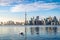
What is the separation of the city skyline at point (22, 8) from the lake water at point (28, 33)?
0.62 feet

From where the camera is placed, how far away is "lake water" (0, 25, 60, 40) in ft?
10.6

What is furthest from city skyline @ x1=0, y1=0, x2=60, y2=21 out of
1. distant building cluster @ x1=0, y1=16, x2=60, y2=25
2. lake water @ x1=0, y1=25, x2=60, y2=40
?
lake water @ x1=0, y1=25, x2=60, y2=40

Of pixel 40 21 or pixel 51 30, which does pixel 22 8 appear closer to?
pixel 40 21

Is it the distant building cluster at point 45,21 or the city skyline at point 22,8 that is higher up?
the city skyline at point 22,8

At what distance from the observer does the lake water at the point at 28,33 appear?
3219 mm

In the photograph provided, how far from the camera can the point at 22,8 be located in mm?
3180

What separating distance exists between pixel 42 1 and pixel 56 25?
1.66ft

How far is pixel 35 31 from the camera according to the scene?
342cm

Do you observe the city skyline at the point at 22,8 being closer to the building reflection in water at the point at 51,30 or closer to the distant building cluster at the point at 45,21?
the distant building cluster at the point at 45,21

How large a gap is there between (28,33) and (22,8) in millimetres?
482

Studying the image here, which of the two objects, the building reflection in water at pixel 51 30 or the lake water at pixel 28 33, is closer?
the lake water at pixel 28 33

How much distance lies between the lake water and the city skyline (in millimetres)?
188

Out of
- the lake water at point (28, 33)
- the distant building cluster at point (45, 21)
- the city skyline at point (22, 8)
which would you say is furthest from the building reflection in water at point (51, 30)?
the city skyline at point (22, 8)

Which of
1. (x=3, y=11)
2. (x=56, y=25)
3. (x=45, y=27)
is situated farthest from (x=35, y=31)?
(x=3, y=11)
